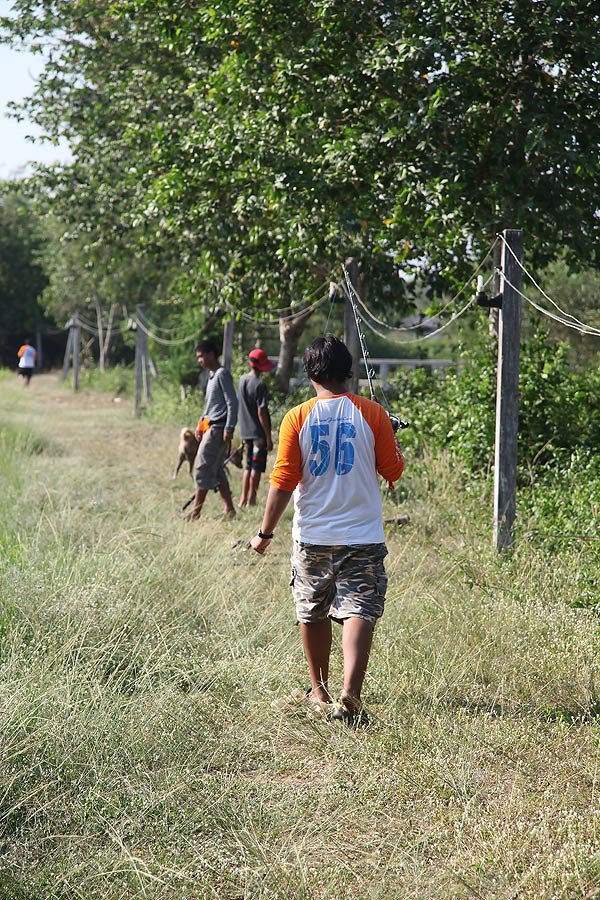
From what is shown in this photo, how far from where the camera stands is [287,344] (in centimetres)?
1830

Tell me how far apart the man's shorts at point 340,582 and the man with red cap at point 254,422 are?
5677 mm

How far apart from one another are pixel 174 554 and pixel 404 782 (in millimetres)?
3371

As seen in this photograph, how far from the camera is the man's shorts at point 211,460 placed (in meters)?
9.86

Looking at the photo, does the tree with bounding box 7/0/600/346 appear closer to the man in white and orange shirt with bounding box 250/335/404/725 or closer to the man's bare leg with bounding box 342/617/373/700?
the man in white and orange shirt with bounding box 250/335/404/725

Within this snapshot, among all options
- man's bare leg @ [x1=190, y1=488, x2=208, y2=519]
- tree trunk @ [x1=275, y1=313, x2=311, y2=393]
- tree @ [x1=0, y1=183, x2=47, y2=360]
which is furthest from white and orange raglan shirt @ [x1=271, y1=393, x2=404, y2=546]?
tree @ [x1=0, y1=183, x2=47, y2=360]

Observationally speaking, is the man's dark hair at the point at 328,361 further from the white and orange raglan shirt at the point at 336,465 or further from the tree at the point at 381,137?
the tree at the point at 381,137

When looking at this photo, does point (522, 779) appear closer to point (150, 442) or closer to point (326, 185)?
point (326, 185)

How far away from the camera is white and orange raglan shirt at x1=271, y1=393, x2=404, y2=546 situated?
189 inches

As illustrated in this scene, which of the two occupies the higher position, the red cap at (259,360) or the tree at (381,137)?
the tree at (381,137)

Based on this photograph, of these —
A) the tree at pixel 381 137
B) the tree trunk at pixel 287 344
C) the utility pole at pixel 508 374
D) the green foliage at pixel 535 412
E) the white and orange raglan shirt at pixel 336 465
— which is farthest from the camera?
the tree trunk at pixel 287 344

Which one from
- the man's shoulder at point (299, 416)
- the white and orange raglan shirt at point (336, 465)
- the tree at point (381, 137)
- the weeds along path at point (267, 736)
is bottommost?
the weeds along path at point (267, 736)

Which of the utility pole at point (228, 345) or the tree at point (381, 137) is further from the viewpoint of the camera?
the utility pole at point (228, 345)

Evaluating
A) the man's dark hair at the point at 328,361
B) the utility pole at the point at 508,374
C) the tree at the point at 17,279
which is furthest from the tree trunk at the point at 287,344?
the tree at the point at 17,279

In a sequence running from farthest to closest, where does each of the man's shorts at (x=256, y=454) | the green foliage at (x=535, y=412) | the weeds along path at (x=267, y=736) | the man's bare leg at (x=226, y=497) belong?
the man's shorts at (x=256, y=454) → the man's bare leg at (x=226, y=497) → the green foliage at (x=535, y=412) → the weeds along path at (x=267, y=736)
